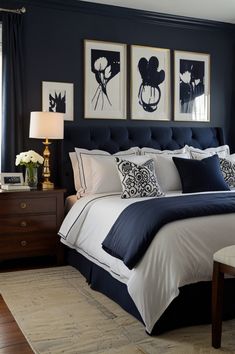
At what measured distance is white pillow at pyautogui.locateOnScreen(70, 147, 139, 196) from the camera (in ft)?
14.2

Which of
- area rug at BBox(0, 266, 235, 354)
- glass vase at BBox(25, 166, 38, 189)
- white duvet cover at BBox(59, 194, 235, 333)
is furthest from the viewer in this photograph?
glass vase at BBox(25, 166, 38, 189)

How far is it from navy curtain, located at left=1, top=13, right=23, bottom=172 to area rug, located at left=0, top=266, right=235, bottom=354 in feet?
4.59

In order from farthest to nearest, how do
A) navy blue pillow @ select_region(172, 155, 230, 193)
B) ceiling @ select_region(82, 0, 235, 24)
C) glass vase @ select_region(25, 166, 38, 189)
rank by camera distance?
ceiling @ select_region(82, 0, 235, 24) < glass vase @ select_region(25, 166, 38, 189) < navy blue pillow @ select_region(172, 155, 230, 193)

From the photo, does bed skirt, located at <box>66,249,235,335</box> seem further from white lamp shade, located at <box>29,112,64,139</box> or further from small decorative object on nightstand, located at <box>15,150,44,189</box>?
white lamp shade, located at <box>29,112,64,139</box>

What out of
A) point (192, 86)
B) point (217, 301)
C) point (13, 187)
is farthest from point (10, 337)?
point (192, 86)

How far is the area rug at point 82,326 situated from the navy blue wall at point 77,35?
1753 mm

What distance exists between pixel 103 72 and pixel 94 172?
135 cm

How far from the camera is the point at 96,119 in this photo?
200 inches

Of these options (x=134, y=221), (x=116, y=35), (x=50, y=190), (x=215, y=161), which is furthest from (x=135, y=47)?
(x=134, y=221)

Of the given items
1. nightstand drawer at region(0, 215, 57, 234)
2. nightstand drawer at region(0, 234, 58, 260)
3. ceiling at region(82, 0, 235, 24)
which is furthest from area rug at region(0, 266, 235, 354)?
ceiling at region(82, 0, 235, 24)

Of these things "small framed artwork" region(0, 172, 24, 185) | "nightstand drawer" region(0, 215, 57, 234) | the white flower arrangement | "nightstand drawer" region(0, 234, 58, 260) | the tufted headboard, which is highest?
the tufted headboard

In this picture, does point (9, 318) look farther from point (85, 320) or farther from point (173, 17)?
point (173, 17)

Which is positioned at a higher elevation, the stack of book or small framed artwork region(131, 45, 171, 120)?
small framed artwork region(131, 45, 171, 120)

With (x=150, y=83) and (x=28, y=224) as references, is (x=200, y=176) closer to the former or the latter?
(x=150, y=83)
